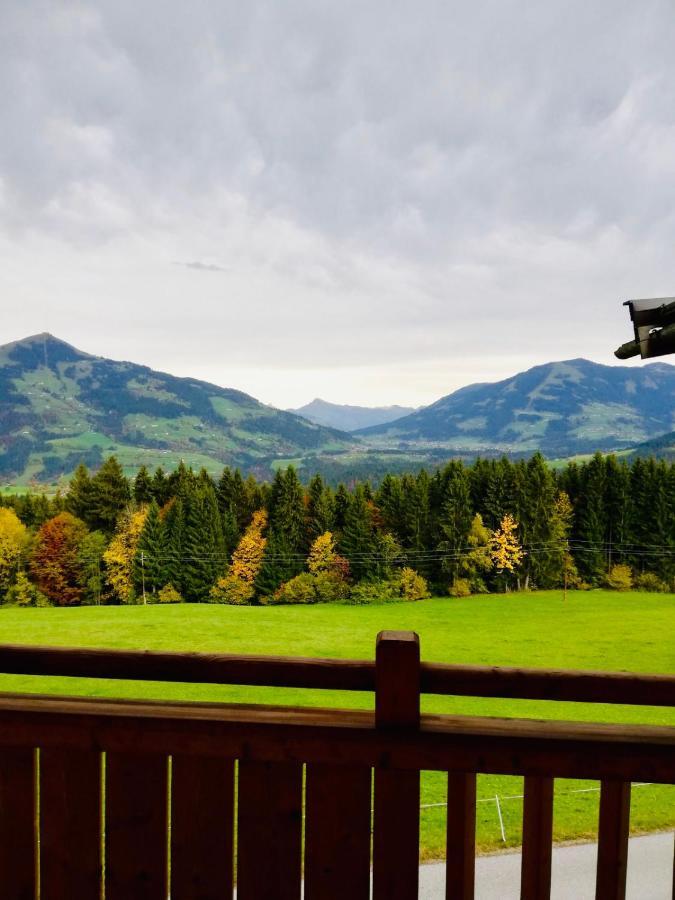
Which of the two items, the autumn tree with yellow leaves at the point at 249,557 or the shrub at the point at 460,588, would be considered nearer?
the shrub at the point at 460,588

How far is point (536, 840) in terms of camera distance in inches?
47.8

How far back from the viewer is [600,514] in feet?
105

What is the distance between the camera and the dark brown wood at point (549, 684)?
118 cm

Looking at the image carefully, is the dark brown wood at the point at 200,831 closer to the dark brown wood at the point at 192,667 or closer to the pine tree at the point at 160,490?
the dark brown wood at the point at 192,667

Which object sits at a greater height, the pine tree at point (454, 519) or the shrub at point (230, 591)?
the pine tree at point (454, 519)

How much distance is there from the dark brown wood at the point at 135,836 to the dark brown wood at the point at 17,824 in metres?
0.16

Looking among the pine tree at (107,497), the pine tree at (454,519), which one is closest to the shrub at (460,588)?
the pine tree at (454,519)

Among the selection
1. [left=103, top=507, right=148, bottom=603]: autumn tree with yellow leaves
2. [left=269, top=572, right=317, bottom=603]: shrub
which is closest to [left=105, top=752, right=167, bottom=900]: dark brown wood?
[left=269, top=572, right=317, bottom=603]: shrub

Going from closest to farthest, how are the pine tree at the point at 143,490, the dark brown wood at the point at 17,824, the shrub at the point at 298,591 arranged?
1. the dark brown wood at the point at 17,824
2. the shrub at the point at 298,591
3. the pine tree at the point at 143,490

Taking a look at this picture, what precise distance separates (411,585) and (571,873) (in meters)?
25.6

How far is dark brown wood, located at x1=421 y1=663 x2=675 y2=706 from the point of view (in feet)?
3.86

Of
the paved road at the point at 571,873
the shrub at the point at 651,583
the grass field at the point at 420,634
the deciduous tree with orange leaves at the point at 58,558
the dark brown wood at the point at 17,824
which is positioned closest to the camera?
the dark brown wood at the point at 17,824

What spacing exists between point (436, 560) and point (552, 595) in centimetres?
624

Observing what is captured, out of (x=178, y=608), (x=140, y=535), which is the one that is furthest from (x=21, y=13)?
(x=140, y=535)
